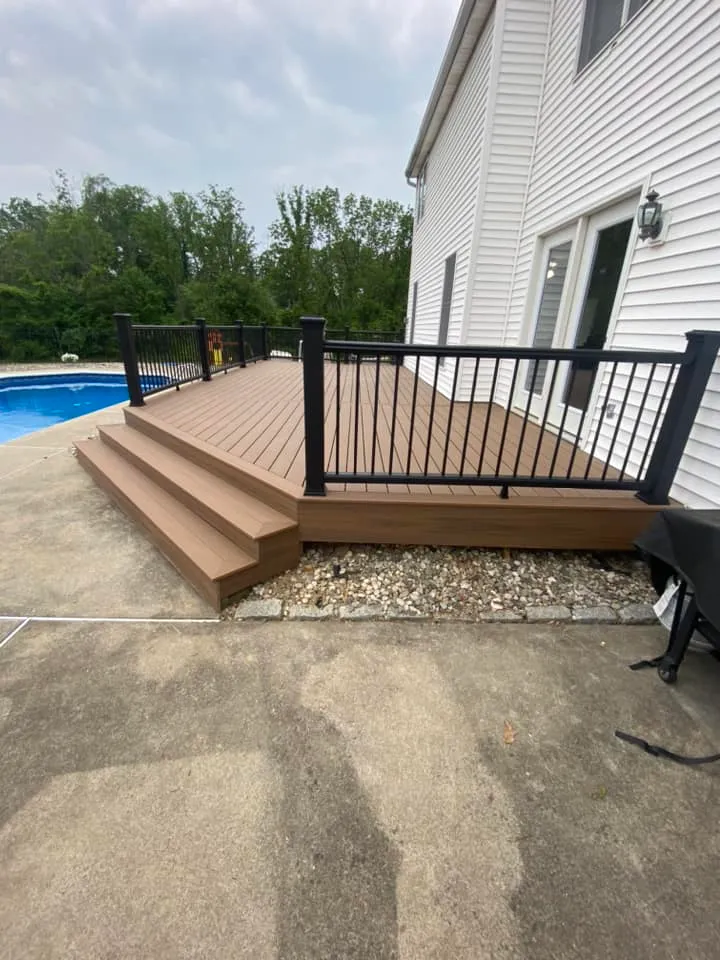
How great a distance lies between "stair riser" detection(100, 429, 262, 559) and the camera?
241 cm

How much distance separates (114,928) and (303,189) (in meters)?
24.6

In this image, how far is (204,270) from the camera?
23328 mm

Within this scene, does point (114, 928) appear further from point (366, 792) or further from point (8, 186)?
point (8, 186)

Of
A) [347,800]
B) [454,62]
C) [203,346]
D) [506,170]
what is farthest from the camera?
[203,346]

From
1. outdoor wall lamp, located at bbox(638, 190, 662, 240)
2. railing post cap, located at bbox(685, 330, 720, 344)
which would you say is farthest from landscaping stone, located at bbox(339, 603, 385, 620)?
outdoor wall lamp, located at bbox(638, 190, 662, 240)

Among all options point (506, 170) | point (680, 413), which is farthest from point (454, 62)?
point (680, 413)

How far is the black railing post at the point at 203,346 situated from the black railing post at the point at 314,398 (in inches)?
192

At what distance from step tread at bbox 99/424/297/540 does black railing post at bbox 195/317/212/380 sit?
3.00 m

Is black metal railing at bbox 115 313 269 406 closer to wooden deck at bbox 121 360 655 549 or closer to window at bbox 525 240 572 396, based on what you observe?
wooden deck at bbox 121 360 655 549

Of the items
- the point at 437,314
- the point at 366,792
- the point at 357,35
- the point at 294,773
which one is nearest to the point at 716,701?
the point at 366,792

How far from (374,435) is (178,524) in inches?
63.2

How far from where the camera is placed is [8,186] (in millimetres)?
30062

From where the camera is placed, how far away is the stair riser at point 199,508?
2.41m

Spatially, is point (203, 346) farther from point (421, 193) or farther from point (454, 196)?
point (421, 193)
